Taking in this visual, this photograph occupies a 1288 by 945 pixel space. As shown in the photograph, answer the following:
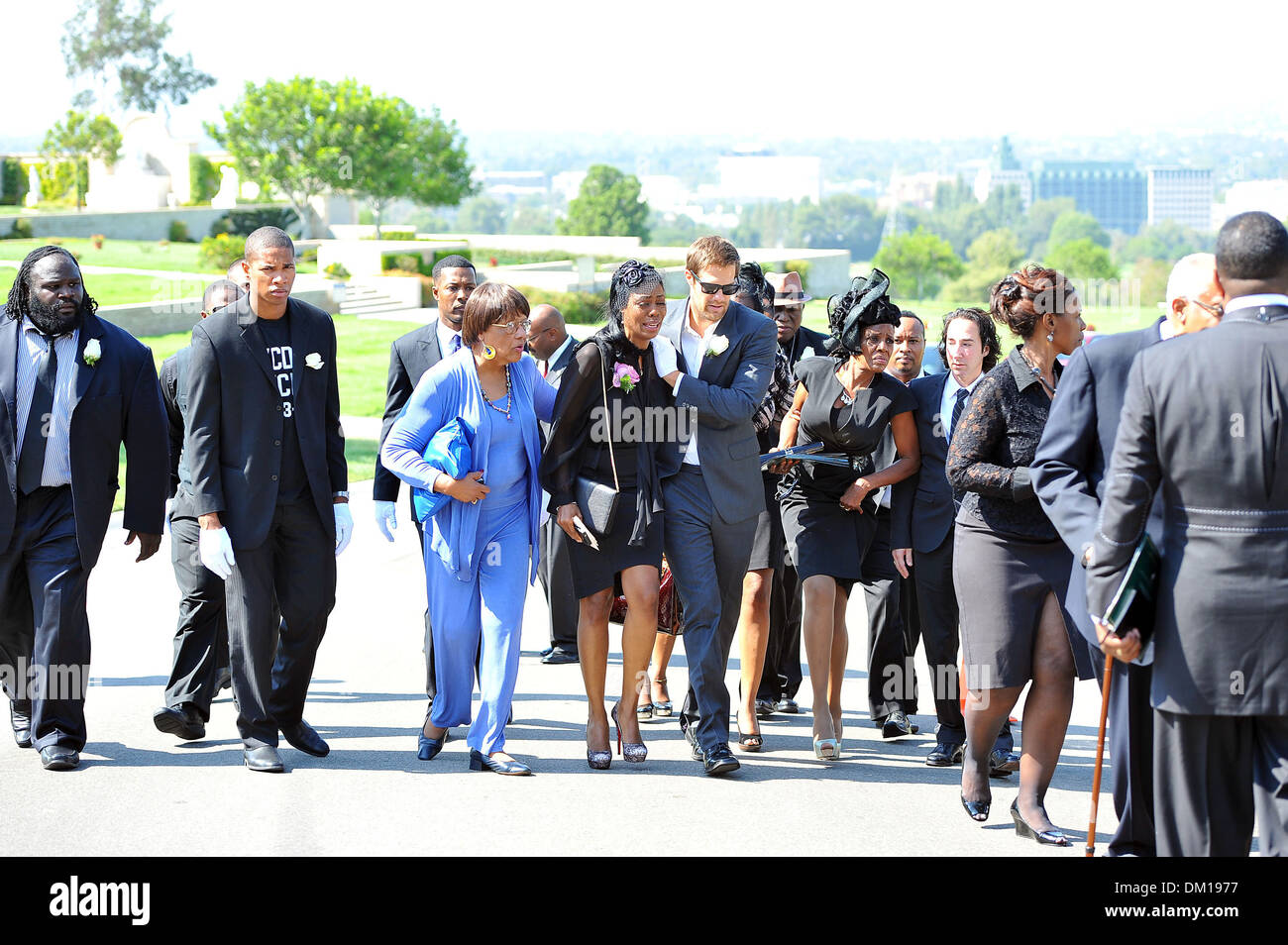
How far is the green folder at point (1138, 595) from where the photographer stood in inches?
165

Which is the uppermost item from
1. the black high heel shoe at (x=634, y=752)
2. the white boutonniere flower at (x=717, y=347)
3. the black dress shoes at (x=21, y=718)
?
the white boutonniere flower at (x=717, y=347)

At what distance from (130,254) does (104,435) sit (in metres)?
41.2

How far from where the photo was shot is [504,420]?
6.38 meters

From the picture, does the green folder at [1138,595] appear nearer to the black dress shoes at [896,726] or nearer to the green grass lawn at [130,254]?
the black dress shoes at [896,726]

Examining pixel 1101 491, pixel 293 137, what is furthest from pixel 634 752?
pixel 293 137

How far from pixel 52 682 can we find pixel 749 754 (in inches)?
122

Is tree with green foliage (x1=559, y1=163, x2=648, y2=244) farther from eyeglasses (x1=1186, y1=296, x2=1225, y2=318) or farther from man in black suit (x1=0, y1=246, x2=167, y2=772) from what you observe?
eyeglasses (x1=1186, y1=296, x2=1225, y2=318)

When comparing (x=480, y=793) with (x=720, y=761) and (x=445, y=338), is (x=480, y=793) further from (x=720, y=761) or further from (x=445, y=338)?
(x=445, y=338)

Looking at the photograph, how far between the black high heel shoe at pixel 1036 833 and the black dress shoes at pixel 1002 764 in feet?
2.98

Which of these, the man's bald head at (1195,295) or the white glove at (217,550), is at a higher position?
the man's bald head at (1195,295)

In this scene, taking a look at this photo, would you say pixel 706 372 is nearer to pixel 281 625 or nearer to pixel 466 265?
pixel 466 265

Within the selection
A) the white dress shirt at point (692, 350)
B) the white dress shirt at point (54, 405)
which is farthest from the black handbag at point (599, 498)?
the white dress shirt at point (54, 405)

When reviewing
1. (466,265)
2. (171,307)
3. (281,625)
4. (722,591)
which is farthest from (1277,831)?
(171,307)

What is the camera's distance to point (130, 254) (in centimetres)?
4488
